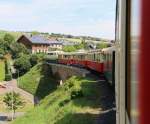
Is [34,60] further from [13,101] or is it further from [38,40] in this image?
[13,101]

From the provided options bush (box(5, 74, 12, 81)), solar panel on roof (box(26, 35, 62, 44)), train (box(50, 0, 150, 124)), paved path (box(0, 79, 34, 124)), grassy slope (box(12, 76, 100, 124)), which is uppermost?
solar panel on roof (box(26, 35, 62, 44))

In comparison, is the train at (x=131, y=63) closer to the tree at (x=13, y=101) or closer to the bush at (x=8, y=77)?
the tree at (x=13, y=101)

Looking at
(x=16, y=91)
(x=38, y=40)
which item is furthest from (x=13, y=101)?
(x=38, y=40)

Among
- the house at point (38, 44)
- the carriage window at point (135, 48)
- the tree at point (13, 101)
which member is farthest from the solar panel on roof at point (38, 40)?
the carriage window at point (135, 48)

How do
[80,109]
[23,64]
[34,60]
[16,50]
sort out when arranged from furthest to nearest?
1. [16,50]
2. [34,60]
3. [23,64]
4. [80,109]

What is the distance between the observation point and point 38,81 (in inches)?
2635

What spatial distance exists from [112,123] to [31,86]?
A: 5143 centimetres

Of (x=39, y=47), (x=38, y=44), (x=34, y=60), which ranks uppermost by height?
(x=38, y=44)

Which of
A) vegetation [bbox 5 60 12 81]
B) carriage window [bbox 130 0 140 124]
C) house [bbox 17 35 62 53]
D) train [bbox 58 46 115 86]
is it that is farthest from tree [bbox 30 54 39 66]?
carriage window [bbox 130 0 140 124]

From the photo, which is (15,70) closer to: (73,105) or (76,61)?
(76,61)

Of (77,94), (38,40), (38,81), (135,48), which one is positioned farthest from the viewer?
(38,40)

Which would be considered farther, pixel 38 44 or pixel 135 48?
pixel 38 44

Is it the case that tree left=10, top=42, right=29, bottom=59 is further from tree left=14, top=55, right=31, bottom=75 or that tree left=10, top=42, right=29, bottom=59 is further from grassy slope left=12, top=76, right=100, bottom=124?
grassy slope left=12, top=76, right=100, bottom=124

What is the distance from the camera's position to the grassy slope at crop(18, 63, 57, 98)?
62.2 m
